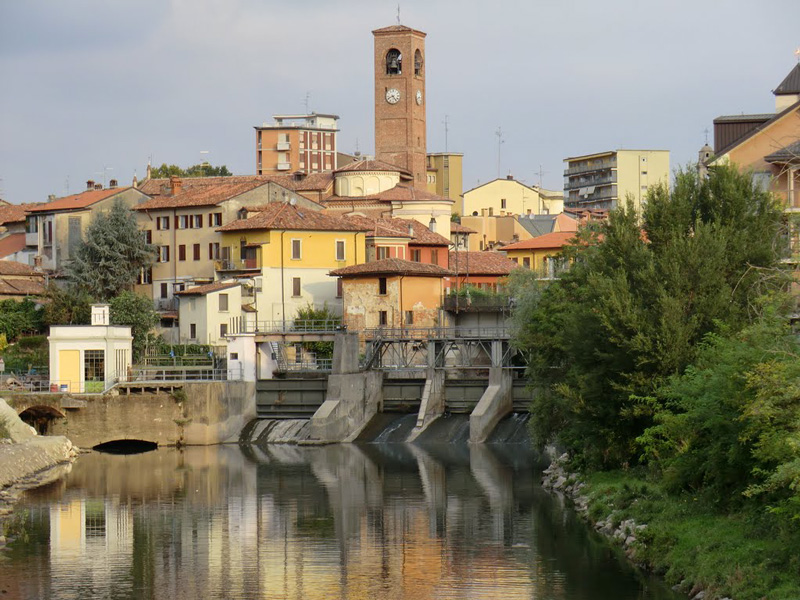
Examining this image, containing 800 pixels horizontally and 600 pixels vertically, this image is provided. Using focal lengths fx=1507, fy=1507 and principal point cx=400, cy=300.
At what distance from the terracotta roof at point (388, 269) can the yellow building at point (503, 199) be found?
55.6 meters

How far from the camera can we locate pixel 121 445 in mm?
67812

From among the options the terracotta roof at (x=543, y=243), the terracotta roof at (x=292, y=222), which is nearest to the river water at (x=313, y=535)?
the terracotta roof at (x=292, y=222)

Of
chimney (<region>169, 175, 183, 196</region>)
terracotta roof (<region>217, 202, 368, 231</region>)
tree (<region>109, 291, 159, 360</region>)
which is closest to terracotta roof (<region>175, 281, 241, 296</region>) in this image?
tree (<region>109, 291, 159, 360</region>)

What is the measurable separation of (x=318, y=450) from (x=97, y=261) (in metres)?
28.5

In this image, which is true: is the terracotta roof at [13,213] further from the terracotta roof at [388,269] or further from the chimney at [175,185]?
the terracotta roof at [388,269]

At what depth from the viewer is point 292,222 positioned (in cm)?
8138

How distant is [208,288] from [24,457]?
23.1 m

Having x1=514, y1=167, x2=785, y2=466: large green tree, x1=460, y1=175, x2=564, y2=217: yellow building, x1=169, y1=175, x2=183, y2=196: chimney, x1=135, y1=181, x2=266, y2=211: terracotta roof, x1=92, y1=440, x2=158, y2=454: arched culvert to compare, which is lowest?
x1=92, y1=440, x2=158, y2=454: arched culvert

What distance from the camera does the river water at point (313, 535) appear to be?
105ft

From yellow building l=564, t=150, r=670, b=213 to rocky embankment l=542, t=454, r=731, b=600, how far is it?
92600 millimetres

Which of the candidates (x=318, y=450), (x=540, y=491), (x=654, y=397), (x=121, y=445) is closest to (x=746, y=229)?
(x=654, y=397)

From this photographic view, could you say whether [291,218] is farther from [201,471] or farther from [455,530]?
[455,530]

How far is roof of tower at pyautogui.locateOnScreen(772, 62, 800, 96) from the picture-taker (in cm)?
5125

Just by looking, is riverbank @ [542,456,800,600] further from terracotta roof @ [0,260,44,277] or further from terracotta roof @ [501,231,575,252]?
terracotta roof @ [501,231,575,252]
